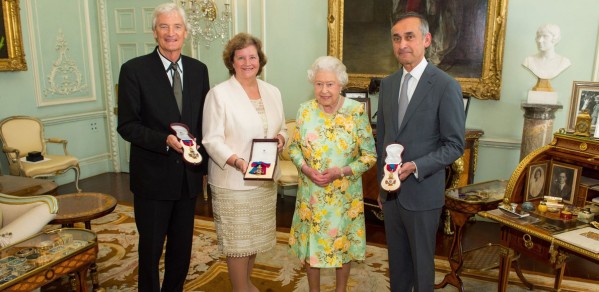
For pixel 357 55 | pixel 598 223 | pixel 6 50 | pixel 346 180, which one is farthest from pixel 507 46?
pixel 6 50

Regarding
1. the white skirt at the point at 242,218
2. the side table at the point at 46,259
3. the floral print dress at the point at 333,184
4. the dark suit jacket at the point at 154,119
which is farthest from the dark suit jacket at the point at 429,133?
the side table at the point at 46,259

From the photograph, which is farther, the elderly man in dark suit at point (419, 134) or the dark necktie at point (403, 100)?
the dark necktie at point (403, 100)

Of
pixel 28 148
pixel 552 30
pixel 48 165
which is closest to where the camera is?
pixel 552 30

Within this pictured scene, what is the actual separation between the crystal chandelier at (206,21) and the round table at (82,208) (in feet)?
8.22

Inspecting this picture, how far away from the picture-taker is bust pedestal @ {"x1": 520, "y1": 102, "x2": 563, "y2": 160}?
389cm

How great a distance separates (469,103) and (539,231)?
7.41 feet

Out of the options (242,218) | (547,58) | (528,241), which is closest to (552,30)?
(547,58)

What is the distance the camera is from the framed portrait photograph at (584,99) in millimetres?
3068

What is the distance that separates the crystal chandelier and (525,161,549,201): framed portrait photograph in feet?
12.6

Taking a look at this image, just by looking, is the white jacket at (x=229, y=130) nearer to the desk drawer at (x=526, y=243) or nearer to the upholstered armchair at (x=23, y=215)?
the upholstered armchair at (x=23, y=215)

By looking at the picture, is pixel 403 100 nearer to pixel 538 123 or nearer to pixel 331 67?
pixel 331 67

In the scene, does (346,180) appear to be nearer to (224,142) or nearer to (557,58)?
(224,142)

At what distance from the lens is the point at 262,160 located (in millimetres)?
2549

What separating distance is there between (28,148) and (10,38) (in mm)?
1320
